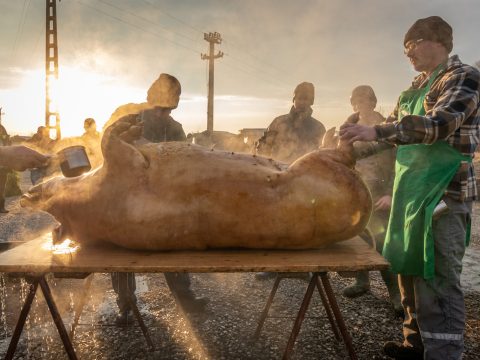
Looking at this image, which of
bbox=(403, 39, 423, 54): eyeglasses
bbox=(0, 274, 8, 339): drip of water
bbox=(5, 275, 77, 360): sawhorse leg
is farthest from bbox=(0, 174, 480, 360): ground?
bbox=(403, 39, 423, 54): eyeglasses

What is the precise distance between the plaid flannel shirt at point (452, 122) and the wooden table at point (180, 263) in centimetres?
72

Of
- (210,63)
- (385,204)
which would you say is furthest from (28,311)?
(210,63)

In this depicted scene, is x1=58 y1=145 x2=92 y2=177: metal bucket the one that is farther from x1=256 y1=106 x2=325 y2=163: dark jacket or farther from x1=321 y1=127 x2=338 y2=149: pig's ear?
x1=256 y1=106 x2=325 y2=163: dark jacket

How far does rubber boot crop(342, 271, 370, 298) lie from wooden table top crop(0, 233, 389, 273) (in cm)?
187

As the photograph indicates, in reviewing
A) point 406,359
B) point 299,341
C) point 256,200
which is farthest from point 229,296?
point 256,200

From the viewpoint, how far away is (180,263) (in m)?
2.04

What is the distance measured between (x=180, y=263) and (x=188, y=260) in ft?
0.26

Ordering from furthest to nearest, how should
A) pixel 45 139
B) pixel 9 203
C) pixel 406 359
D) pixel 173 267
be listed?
pixel 45 139
pixel 9 203
pixel 406 359
pixel 173 267

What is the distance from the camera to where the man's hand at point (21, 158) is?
3.05m

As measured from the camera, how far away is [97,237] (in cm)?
249

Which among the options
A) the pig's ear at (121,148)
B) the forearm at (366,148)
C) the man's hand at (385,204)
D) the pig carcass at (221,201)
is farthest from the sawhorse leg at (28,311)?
the man's hand at (385,204)

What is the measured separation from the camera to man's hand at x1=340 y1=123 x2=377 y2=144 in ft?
7.16

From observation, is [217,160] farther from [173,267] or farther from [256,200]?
[173,267]

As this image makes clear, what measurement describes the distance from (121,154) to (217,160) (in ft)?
2.11
